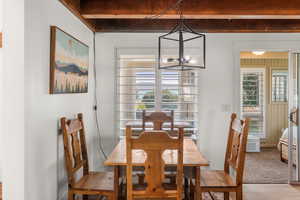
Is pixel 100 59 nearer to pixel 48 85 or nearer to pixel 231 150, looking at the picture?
pixel 48 85

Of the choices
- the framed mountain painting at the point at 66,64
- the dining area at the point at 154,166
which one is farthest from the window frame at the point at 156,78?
the dining area at the point at 154,166

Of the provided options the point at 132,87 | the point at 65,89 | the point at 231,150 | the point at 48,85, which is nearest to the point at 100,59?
the point at 132,87

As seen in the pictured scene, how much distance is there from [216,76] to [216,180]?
1886 millimetres

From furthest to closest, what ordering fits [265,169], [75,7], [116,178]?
[265,169]
[75,7]
[116,178]

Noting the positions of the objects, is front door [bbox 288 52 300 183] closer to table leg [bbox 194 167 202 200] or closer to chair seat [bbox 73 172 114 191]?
table leg [bbox 194 167 202 200]

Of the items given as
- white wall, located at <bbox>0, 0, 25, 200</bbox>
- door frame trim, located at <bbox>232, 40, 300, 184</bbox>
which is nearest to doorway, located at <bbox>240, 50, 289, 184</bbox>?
door frame trim, located at <bbox>232, 40, 300, 184</bbox>

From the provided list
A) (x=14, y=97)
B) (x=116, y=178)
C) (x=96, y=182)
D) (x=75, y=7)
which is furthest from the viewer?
(x=75, y=7)

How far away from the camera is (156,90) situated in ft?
→ 13.1

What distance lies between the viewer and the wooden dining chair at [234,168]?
2391 millimetres

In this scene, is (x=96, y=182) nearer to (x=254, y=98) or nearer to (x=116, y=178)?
(x=116, y=178)

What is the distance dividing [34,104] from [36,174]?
0.58 metres

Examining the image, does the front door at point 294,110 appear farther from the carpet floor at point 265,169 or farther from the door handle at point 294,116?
the carpet floor at point 265,169

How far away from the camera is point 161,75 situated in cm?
398

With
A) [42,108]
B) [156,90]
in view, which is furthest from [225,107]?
[42,108]
